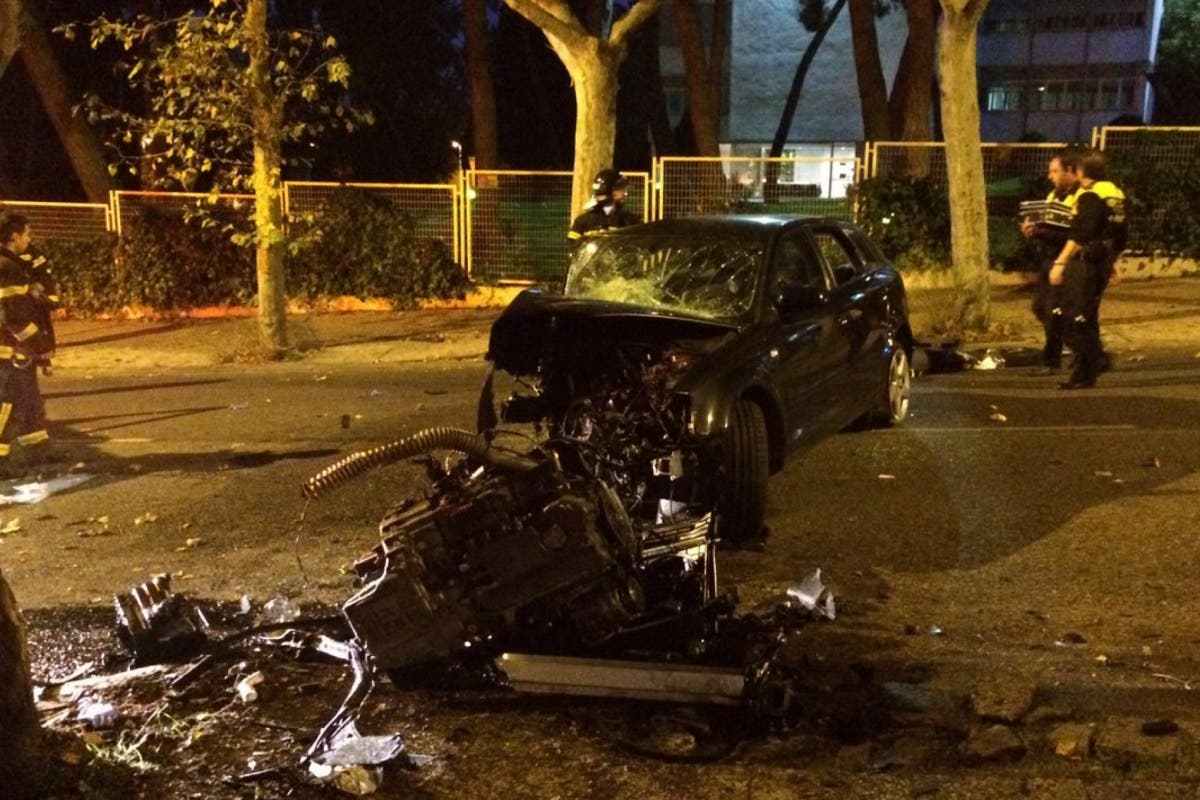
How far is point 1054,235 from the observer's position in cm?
951

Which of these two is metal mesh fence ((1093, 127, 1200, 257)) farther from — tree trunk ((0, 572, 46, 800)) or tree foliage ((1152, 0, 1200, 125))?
tree foliage ((1152, 0, 1200, 125))

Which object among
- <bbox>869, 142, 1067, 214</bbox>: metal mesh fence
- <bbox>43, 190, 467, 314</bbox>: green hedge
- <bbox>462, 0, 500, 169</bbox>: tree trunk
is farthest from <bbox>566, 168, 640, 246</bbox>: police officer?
<bbox>462, 0, 500, 169</bbox>: tree trunk

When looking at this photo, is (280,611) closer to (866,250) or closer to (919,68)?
(866,250)

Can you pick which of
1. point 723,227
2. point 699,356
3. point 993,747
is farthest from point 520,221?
point 993,747

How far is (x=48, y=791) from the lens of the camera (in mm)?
3674

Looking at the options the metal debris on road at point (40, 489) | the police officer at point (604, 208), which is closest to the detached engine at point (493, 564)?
the metal debris on road at point (40, 489)

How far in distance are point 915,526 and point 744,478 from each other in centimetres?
109

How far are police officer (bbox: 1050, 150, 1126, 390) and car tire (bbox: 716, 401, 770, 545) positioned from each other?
13.9 ft

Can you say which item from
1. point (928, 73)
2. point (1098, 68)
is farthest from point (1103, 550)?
point (1098, 68)

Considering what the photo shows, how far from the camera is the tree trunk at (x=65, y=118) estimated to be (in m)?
18.9

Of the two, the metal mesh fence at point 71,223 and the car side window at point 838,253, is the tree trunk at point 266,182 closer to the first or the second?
the metal mesh fence at point 71,223

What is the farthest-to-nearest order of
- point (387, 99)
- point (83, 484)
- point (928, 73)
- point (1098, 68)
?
1. point (1098, 68)
2. point (387, 99)
3. point (928, 73)
4. point (83, 484)

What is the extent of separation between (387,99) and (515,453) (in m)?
28.9

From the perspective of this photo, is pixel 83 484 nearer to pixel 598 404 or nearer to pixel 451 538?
pixel 598 404
